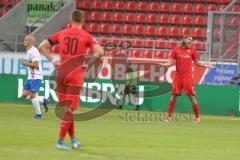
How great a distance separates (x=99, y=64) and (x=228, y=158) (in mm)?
17264

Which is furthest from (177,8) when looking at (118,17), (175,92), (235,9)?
(175,92)

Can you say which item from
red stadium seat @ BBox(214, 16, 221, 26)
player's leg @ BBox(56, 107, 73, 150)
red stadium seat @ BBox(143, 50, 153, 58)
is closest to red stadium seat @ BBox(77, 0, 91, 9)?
red stadium seat @ BBox(143, 50, 153, 58)

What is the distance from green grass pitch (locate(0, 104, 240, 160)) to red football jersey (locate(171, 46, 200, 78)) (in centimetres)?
146

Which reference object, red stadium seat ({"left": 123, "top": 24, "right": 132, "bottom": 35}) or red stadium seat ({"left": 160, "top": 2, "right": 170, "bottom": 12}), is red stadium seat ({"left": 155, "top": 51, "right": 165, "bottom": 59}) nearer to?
red stadium seat ({"left": 123, "top": 24, "right": 132, "bottom": 35})

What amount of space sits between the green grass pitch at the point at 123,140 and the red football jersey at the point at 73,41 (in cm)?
169

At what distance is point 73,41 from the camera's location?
44.8 feet

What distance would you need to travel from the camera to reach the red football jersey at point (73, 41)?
13.6m

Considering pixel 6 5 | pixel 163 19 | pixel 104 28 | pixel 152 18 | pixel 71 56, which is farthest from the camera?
pixel 6 5

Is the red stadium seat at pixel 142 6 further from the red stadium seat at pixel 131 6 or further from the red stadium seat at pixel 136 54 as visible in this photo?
the red stadium seat at pixel 136 54

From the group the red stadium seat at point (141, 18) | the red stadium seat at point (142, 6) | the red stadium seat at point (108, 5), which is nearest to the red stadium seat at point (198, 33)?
the red stadium seat at point (141, 18)

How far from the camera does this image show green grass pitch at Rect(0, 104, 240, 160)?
13.1 m

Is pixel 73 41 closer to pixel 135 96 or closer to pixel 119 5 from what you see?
pixel 135 96

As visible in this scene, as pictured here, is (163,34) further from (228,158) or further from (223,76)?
(228,158)

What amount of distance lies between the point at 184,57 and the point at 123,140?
6657 mm
